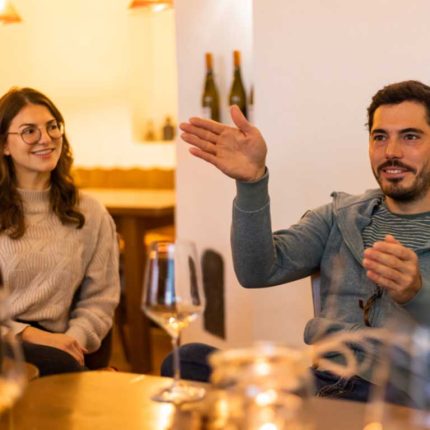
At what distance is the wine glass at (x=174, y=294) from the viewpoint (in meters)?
1.30

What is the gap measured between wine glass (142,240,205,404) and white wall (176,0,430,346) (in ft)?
4.59

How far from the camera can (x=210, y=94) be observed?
3338 millimetres

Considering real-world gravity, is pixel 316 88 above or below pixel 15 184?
above

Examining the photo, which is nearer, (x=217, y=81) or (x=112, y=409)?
(x=112, y=409)

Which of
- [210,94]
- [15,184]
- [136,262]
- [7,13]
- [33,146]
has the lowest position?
[136,262]

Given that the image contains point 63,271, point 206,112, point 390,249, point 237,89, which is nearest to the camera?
point 390,249

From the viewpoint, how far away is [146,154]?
6277 mm

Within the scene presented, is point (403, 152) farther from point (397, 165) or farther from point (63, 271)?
point (63, 271)

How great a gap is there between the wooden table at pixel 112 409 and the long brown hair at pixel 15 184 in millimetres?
956

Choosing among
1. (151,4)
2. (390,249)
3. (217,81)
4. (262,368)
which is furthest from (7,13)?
(262,368)

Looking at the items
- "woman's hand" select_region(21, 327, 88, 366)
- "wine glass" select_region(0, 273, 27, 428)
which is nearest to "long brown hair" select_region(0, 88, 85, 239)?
"woman's hand" select_region(21, 327, 88, 366)

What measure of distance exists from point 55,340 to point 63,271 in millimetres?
210

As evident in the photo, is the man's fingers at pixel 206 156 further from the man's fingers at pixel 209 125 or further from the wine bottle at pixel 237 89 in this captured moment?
the wine bottle at pixel 237 89

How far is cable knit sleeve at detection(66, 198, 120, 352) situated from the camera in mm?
2270
